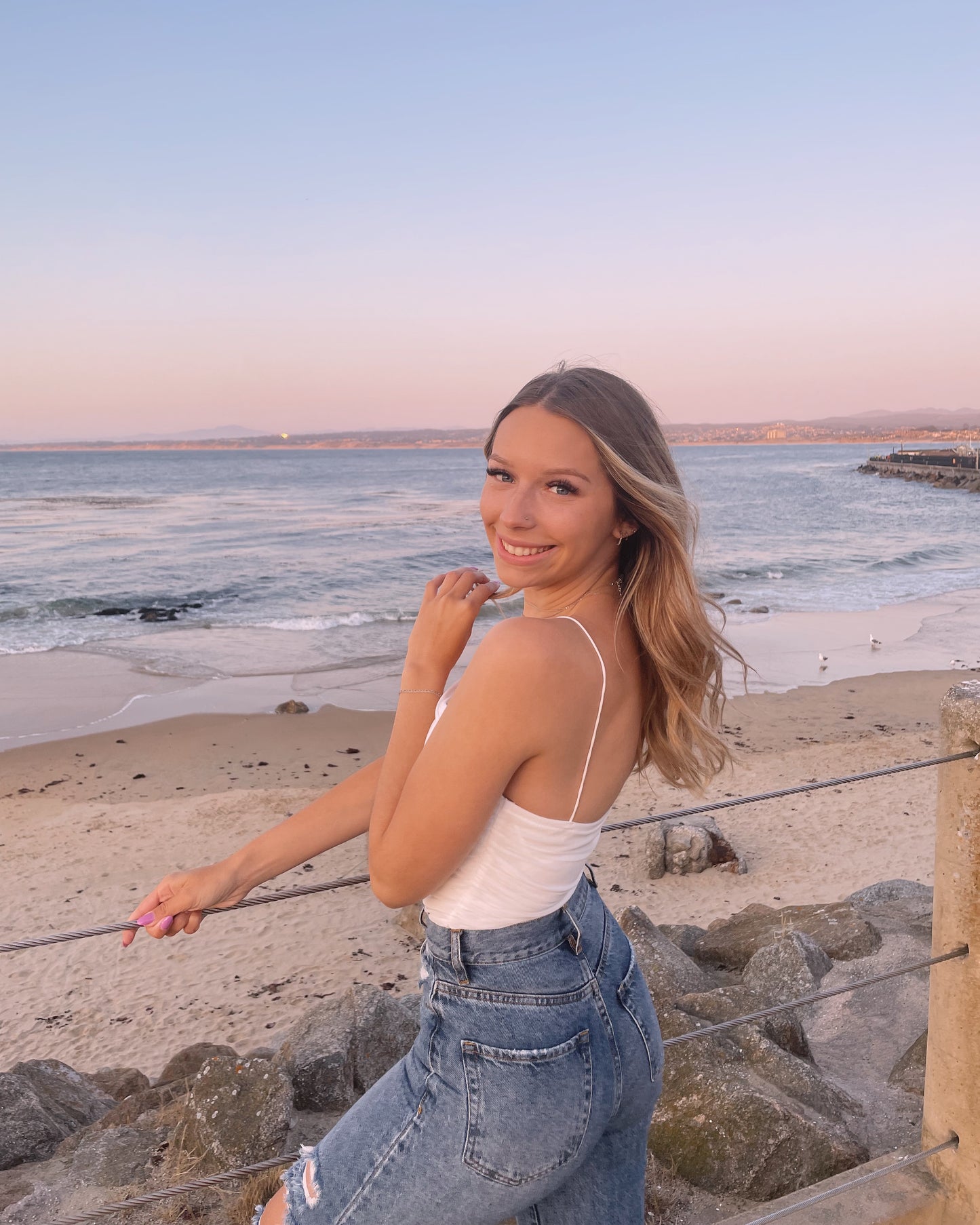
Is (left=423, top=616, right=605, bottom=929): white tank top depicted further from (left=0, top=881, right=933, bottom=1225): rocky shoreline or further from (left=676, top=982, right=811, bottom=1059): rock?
(left=676, top=982, right=811, bottom=1059): rock

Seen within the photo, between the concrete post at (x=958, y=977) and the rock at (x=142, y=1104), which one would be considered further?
the rock at (x=142, y=1104)

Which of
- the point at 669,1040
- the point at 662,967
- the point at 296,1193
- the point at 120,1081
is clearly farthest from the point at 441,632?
the point at 120,1081

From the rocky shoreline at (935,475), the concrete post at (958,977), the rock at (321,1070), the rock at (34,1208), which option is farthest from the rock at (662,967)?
the rocky shoreline at (935,475)

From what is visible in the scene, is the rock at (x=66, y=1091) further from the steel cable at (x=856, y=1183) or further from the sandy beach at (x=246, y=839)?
the steel cable at (x=856, y=1183)

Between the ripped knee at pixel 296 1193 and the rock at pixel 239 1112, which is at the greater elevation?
the ripped knee at pixel 296 1193

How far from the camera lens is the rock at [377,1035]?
3.92 m

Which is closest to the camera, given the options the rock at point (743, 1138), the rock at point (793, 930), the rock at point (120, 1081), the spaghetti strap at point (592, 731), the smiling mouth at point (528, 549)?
the spaghetti strap at point (592, 731)

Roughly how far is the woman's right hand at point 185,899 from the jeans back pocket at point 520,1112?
24.2 inches

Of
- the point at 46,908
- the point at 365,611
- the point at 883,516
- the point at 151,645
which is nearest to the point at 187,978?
the point at 46,908

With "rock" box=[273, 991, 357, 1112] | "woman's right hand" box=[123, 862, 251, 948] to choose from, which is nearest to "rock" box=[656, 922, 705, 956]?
"rock" box=[273, 991, 357, 1112]

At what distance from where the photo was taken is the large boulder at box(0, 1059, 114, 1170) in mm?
3863

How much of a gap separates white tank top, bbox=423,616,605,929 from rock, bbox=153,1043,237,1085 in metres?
3.80

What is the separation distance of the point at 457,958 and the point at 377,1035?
2.93 m

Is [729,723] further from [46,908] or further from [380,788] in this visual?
[380,788]
